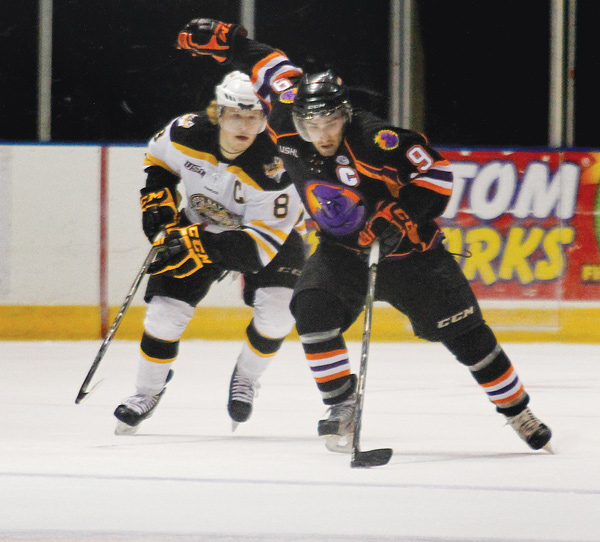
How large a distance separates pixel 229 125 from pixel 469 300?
3.10 feet

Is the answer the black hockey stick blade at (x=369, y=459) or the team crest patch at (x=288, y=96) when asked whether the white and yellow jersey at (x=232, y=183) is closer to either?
the team crest patch at (x=288, y=96)

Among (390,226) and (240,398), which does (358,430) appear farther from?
(240,398)

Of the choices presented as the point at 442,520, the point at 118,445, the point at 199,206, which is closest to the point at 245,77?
the point at 199,206

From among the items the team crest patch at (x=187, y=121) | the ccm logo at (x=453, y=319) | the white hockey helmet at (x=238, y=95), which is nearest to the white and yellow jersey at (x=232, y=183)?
the team crest patch at (x=187, y=121)

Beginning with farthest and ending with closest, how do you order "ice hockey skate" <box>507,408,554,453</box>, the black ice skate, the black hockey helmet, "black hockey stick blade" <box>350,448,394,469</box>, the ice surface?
the black ice skate < "ice hockey skate" <box>507,408,554,453</box> < the black hockey helmet < "black hockey stick blade" <box>350,448,394,469</box> < the ice surface

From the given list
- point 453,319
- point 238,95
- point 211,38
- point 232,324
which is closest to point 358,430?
point 453,319

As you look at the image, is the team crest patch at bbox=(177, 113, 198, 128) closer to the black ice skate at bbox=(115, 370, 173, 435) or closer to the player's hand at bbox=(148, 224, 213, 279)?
the player's hand at bbox=(148, 224, 213, 279)

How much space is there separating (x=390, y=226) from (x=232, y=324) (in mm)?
3000

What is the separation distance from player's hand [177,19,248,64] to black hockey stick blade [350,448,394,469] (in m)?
1.46

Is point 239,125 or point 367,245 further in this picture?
point 239,125

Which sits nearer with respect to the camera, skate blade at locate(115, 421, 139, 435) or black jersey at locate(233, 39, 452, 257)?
black jersey at locate(233, 39, 452, 257)

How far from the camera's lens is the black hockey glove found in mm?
3850

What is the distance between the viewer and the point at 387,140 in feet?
11.0

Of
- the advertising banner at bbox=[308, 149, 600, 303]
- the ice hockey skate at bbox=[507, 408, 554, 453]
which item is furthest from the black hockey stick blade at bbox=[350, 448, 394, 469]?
the advertising banner at bbox=[308, 149, 600, 303]
